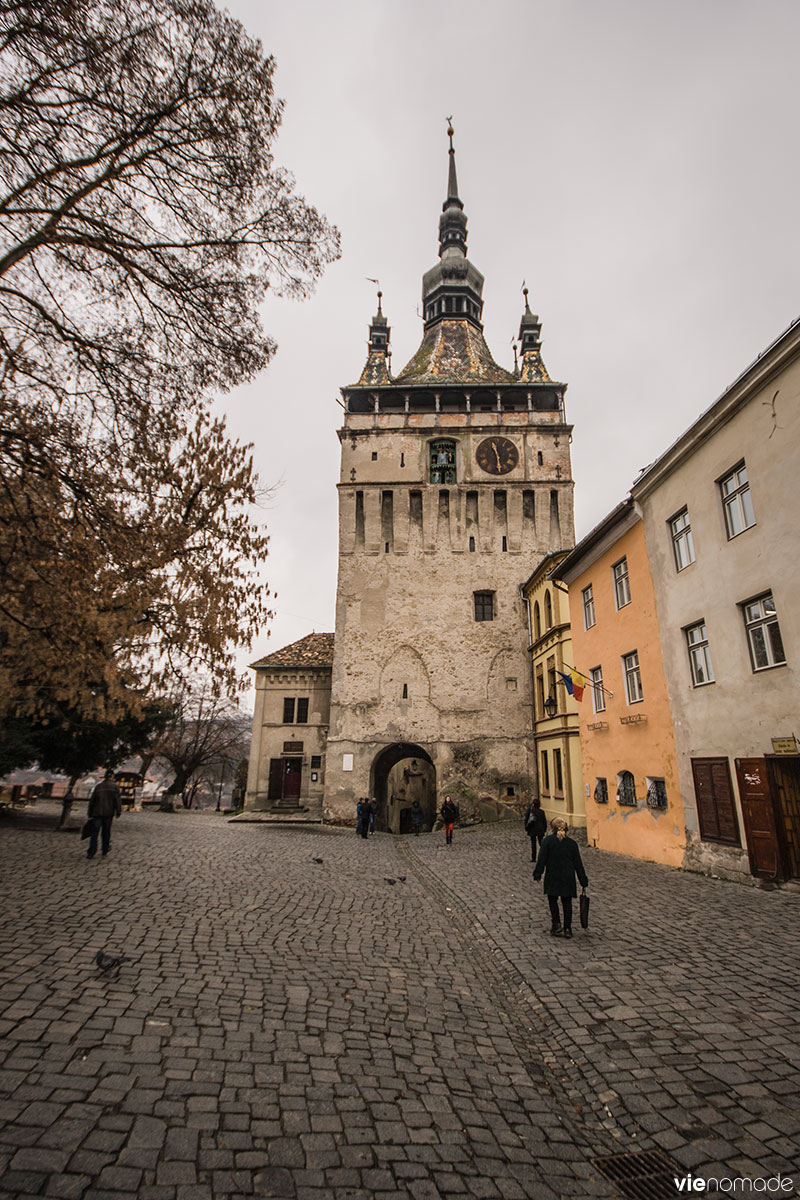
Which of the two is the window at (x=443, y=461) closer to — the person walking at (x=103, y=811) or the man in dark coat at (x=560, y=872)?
the person walking at (x=103, y=811)

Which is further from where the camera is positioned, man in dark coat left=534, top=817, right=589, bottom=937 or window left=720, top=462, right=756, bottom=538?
window left=720, top=462, right=756, bottom=538

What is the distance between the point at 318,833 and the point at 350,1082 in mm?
19870

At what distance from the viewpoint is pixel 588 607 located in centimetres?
1898

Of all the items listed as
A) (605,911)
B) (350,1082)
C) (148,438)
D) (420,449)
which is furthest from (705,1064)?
(420,449)

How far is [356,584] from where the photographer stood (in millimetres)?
29719

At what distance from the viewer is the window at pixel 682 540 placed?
1318cm

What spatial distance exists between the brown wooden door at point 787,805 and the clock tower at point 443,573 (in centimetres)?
1708

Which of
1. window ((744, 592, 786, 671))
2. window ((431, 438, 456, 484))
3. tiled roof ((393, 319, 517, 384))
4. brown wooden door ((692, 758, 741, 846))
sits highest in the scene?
tiled roof ((393, 319, 517, 384))

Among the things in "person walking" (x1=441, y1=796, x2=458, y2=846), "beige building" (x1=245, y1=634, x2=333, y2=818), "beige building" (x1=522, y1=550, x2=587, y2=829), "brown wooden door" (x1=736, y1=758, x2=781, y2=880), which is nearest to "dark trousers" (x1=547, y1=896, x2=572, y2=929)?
"brown wooden door" (x1=736, y1=758, x2=781, y2=880)

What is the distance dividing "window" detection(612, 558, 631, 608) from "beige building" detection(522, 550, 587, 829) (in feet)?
9.66

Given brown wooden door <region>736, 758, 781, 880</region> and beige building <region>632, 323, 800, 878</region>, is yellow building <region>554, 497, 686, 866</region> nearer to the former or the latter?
beige building <region>632, 323, 800, 878</region>

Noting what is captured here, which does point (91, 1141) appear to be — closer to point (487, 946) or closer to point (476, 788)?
point (487, 946)

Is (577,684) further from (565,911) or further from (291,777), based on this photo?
(291,777)

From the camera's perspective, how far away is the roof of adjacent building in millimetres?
31156
